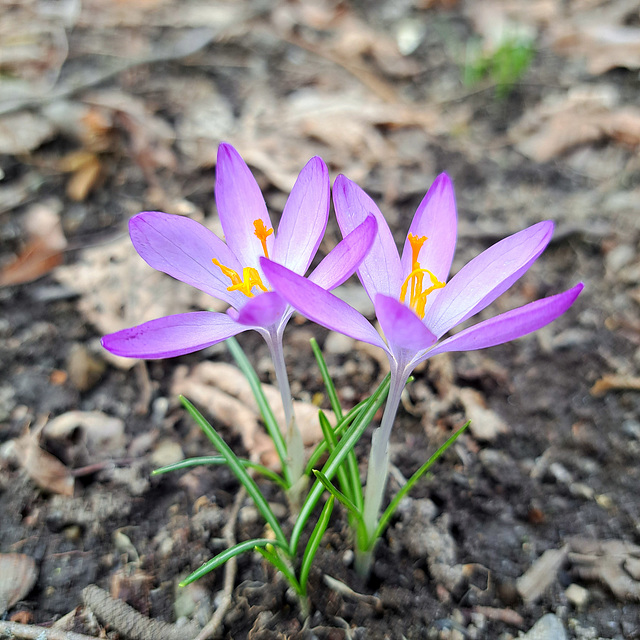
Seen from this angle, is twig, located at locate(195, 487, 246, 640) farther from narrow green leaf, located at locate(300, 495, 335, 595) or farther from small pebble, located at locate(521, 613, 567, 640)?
small pebble, located at locate(521, 613, 567, 640)

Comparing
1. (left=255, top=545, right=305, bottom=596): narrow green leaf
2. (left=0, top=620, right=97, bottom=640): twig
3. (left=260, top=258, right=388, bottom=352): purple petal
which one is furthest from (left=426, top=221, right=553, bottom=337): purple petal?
(left=0, top=620, right=97, bottom=640): twig

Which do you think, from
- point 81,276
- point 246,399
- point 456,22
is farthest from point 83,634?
point 456,22

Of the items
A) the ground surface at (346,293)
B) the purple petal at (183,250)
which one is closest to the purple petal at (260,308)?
the purple petal at (183,250)

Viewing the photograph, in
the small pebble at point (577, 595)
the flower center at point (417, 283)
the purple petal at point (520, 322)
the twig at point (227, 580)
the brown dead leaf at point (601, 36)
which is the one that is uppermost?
the purple petal at point (520, 322)

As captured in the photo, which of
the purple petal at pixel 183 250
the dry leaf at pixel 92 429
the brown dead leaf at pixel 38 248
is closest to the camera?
the purple petal at pixel 183 250

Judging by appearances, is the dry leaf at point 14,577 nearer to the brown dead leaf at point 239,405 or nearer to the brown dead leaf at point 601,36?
the brown dead leaf at point 239,405

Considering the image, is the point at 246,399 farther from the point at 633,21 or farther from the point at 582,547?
the point at 633,21

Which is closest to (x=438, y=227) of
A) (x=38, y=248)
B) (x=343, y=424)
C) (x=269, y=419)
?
(x=343, y=424)
